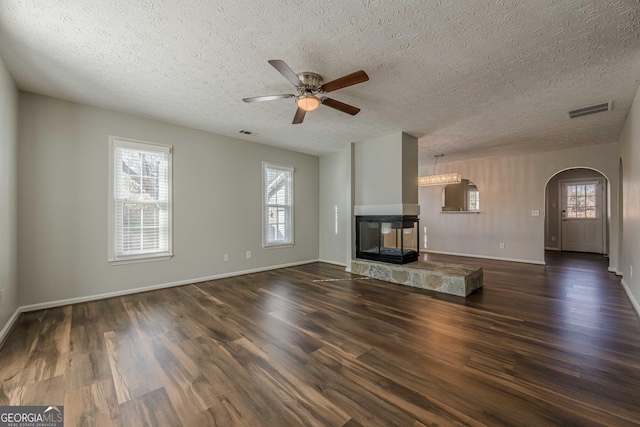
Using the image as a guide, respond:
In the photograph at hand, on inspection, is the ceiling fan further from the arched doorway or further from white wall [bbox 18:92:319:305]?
the arched doorway

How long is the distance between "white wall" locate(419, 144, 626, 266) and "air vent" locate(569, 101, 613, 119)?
7.94 ft

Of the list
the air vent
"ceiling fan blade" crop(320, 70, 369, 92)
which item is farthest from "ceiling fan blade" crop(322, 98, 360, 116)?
the air vent

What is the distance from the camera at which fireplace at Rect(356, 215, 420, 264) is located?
4738 mm

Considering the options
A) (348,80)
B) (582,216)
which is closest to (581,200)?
(582,216)

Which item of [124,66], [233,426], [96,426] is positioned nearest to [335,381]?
[233,426]

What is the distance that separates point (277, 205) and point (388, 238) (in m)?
2.36

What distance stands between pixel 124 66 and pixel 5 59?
3.40 feet

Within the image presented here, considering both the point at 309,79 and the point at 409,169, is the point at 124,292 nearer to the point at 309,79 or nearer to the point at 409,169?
the point at 309,79

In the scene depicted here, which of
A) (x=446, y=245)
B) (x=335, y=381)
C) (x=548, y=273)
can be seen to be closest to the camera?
(x=335, y=381)

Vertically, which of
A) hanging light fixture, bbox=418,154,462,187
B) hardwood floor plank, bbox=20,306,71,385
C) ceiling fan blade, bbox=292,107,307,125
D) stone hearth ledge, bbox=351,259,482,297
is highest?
ceiling fan blade, bbox=292,107,307,125

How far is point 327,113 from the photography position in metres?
3.82

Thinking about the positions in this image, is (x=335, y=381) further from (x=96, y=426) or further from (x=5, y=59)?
(x=5, y=59)

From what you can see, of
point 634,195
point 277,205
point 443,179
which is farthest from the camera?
point 443,179

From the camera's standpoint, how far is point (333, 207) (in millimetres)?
6258
